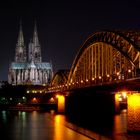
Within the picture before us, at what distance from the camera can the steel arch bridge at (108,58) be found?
56819 mm

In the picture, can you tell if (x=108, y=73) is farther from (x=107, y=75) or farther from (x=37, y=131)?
(x=37, y=131)

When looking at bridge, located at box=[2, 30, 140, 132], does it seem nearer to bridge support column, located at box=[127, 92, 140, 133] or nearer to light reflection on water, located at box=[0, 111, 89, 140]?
bridge support column, located at box=[127, 92, 140, 133]

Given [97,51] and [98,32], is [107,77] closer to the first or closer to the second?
[98,32]

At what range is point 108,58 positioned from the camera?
248 feet

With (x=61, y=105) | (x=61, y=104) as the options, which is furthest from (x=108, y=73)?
(x=61, y=104)

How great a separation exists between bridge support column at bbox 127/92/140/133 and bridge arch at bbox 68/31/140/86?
2.93 metres

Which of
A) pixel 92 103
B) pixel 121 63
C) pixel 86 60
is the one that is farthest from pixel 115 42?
pixel 92 103

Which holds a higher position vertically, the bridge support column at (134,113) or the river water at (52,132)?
the bridge support column at (134,113)

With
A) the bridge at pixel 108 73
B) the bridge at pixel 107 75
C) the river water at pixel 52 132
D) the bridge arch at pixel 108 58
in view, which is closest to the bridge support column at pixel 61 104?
the bridge at pixel 107 75

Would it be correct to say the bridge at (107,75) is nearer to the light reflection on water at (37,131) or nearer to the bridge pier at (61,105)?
the bridge pier at (61,105)

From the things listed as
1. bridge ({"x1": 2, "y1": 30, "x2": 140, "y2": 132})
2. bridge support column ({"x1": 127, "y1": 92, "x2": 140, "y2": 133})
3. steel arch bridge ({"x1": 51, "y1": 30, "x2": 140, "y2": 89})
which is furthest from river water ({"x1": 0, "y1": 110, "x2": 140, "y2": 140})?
steel arch bridge ({"x1": 51, "y1": 30, "x2": 140, "y2": 89})

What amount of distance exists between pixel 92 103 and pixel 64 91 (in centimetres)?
1686

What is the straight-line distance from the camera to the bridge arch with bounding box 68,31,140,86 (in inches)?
2258

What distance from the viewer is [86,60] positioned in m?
91.9
